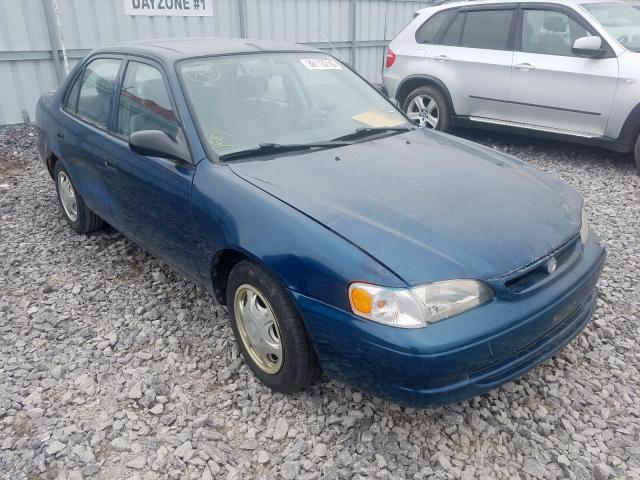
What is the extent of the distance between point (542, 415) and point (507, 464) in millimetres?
370

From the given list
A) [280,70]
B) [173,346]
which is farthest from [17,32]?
[173,346]

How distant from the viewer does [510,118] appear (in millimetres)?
6582

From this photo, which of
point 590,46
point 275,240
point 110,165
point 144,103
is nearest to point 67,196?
point 110,165

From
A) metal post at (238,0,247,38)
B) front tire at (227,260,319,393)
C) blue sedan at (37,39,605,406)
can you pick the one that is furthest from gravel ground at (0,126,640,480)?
metal post at (238,0,247,38)

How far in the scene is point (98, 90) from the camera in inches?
153

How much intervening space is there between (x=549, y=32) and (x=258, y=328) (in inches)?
213

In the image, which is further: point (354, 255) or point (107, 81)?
point (107, 81)

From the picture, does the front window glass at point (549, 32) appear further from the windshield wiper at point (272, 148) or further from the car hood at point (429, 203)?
the windshield wiper at point (272, 148)

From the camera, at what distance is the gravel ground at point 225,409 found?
2328 millimetres

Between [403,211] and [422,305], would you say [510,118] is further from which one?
[422,305]

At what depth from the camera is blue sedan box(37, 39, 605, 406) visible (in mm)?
2119

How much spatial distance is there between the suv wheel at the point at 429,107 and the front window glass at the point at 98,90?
4105 millimetres

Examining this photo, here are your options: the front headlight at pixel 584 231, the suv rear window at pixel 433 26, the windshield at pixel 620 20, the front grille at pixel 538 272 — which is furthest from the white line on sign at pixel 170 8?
the front grille at pixel 538 272

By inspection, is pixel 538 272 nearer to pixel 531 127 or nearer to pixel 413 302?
pixel 413 302
